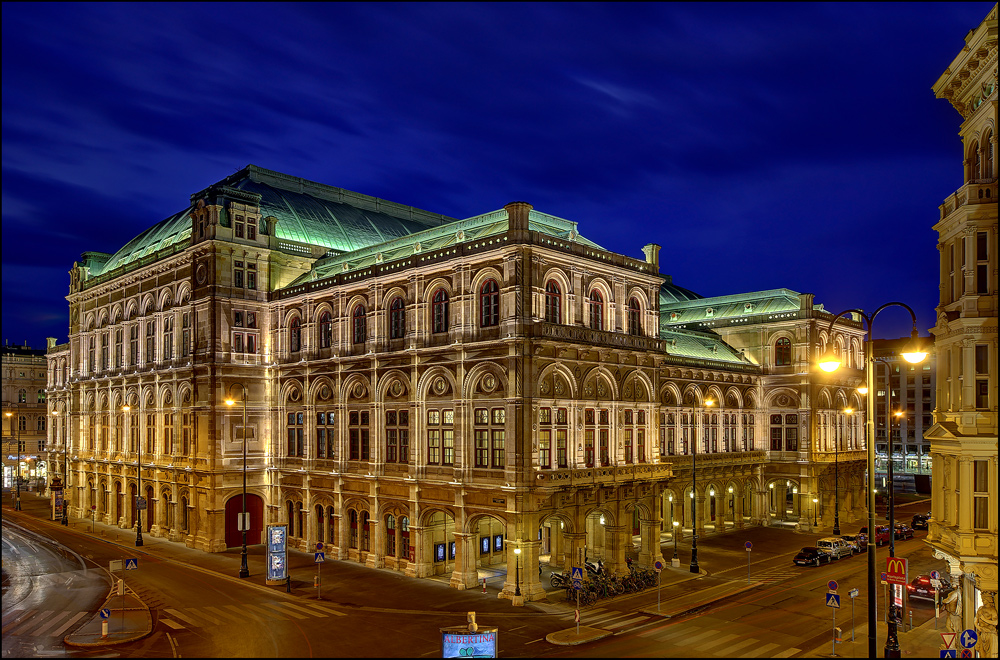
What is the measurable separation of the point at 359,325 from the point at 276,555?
56.5 ft

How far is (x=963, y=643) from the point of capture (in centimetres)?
2611

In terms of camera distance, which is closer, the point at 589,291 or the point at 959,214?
the point at 959,214

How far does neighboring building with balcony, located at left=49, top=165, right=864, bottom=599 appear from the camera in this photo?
4488cm

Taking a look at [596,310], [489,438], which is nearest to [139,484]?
[489,438]

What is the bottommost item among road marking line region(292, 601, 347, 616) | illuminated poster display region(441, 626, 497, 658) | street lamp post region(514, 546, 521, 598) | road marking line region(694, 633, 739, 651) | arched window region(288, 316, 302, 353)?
road marking line region(292, 601, 347, 616)

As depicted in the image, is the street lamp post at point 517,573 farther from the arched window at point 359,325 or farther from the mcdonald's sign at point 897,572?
the arched window at point 359,325

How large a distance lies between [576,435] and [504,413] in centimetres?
477

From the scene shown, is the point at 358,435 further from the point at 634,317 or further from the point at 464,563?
the point at 634,317

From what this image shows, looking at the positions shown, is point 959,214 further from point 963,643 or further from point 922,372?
point 922,372

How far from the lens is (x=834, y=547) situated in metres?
54.1

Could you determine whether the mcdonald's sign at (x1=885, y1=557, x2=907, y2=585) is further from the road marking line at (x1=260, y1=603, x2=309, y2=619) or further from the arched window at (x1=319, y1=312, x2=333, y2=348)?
the arched window at (x1=319, y1=312, x2=333, y2=348)

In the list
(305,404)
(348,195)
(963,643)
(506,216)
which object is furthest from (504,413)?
(348,195)

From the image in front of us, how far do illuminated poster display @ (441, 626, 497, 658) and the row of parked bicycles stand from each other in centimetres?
1446

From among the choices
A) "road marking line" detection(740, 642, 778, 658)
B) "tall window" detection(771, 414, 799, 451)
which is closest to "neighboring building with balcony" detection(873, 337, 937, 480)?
"tall window" detection(771, 414, 799, 451)
